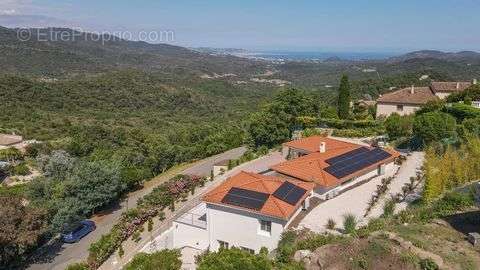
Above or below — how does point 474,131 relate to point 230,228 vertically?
above

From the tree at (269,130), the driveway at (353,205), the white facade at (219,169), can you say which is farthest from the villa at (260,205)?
the tree at (269,130)

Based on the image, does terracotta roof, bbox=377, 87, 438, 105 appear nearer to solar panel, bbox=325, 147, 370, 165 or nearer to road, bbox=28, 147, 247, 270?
solar panel, bbox=325, 147, 370, 165

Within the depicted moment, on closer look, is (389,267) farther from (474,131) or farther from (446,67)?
(446,67)

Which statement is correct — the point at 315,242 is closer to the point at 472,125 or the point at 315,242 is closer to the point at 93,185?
the point at 93,185

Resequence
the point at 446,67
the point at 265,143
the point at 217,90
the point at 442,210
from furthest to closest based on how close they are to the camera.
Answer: the point at 446,67 < the point at 217,90 < the point at 265,143 < the point at 442,210

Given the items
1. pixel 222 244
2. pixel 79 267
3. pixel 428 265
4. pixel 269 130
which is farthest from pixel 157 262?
pixel 269 130

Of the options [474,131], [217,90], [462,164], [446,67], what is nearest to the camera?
[462,164]

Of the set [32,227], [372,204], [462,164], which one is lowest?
[32,227]

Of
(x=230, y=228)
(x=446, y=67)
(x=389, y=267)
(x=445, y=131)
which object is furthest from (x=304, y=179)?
(x=446, y=67)

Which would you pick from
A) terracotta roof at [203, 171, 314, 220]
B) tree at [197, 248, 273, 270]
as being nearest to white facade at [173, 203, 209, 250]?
terracotta roof at [203, 171, 314, 220]

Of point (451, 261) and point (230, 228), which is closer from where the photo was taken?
point (451, 261)
